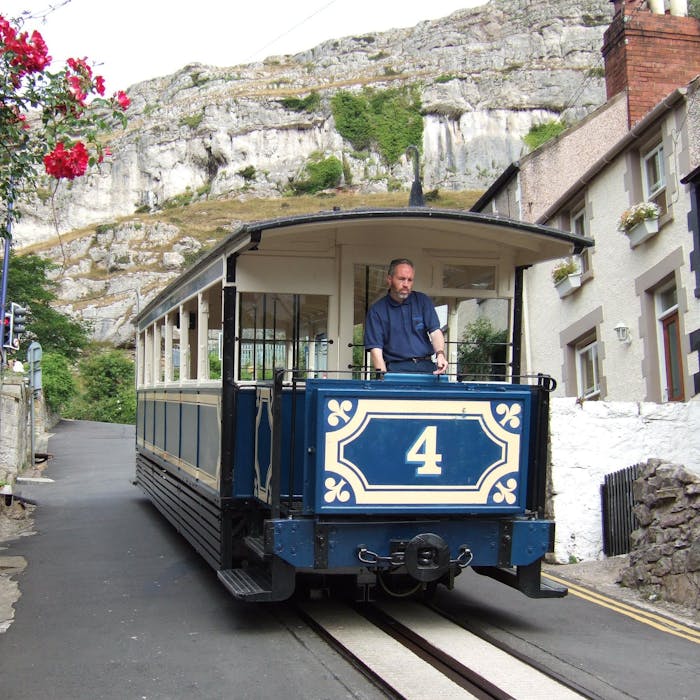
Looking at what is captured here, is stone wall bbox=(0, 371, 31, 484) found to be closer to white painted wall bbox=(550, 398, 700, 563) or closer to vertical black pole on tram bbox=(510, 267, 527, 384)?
white painted wall bbox=(550, 398, 700, 563)

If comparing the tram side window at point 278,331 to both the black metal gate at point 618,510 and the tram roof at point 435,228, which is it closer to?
the tram roof at point 435,228

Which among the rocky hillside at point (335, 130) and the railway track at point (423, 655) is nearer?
the railway track at point (423, 655)

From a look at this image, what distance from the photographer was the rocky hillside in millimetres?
109188

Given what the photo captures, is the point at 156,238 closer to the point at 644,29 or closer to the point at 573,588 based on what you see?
the point at 644,29

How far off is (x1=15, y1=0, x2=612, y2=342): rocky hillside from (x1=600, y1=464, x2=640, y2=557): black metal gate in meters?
85.1

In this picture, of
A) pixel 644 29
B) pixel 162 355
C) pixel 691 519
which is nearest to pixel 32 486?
pixel 162 355

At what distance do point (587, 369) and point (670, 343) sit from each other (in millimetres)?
2815

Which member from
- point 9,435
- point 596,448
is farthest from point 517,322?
point 9,435

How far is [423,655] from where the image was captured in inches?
224

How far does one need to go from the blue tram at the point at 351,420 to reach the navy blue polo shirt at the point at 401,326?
353 millimetres

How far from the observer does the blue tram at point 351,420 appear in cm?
595

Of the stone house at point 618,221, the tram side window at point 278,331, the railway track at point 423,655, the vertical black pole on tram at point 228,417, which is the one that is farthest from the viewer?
the stone house at point 618,221

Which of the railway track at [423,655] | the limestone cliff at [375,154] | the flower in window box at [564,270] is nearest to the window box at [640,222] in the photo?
the flower in window box at [564,270]

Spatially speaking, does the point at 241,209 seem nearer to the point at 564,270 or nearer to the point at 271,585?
the point at 564,270
